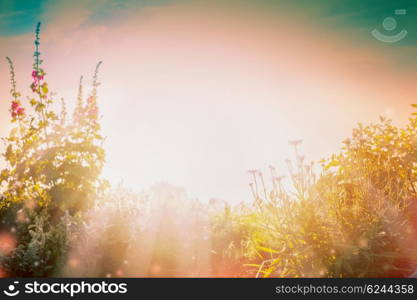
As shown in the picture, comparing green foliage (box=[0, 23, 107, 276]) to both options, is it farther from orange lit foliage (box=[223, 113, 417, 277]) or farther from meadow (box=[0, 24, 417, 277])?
orange lit foliage (box=[223, 113, 417, 277])

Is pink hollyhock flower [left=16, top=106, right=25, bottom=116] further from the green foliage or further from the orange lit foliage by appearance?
the orange lit foliage

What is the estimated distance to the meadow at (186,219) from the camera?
294 centimetres

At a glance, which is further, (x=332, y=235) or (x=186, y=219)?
(x=186, y=219)

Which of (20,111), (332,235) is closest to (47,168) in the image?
(20,111)

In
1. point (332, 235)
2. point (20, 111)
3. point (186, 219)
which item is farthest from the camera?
point (20, 111)

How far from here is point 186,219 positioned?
12.5ft

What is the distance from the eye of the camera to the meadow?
2936 mm

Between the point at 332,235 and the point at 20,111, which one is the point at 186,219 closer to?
the point at 332,235

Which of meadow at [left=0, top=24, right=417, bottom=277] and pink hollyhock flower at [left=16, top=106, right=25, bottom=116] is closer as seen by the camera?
meadow at [left=0, top=24, right=417, bottom=277]

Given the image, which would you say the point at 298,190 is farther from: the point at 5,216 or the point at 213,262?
Result: the point at 5,216

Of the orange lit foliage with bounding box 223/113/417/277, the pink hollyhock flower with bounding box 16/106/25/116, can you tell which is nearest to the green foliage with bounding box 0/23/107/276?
the pink hollyhock flower with bounding box 16/106/25/116

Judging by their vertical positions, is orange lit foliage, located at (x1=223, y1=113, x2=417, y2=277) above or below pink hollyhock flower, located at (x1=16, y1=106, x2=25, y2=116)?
below

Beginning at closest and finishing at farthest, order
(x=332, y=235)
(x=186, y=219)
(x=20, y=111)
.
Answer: (x=332, y=235)
(x=186, y=219)
(x=20, y=111)

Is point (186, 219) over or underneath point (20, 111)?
underneath
